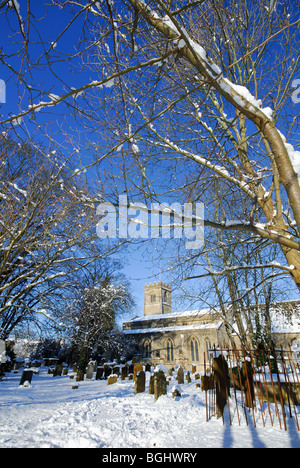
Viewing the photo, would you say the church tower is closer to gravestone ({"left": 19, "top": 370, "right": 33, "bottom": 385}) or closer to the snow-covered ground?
gravestone ({"left": 19, "top": 370, "right": 33, "bottom": 385})

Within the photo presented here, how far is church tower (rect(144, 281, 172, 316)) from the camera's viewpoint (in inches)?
2048

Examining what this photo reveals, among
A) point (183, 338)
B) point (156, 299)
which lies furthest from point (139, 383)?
point (156, 299)

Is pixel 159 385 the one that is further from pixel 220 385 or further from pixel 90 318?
pixel 90 318

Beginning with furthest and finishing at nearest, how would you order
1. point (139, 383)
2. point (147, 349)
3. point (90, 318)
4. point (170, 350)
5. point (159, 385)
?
point (147, 349), point (170, 350), point (90, 318), point (139, 383), point (159, 385)

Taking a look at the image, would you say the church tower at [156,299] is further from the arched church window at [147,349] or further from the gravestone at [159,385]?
the gravestone at [159,385]

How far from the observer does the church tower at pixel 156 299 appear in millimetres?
52031

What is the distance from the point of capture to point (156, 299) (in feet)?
175

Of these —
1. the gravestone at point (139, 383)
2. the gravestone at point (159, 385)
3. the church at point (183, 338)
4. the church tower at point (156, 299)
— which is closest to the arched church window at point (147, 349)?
the church at point (183, 338)

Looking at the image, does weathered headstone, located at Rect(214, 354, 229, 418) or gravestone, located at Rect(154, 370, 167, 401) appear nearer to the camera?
weathered headstone, located at Rect(214, 354, 229, 418)

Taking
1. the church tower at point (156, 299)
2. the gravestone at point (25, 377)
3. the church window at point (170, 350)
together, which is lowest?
the gravestone at point (25, 377)

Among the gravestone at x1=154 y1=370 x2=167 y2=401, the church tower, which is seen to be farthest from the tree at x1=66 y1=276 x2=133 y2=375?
the church tower

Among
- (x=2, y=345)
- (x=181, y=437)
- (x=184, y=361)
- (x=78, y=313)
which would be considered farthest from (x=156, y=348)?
(x=181, y=437)

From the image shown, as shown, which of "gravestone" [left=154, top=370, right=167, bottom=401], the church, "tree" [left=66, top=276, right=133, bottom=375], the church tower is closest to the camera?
"gravestone" [left=154, top=370, right=167, bottom=401]

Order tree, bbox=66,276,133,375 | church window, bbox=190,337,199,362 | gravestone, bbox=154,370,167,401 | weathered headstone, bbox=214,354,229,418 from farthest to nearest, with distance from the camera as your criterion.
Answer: church window, bbox=190,337,199,362 → tree, bbox=66,276,133,375 → gravestone, bbox=154,370,167,401 → weathered headstone, bbox=214,354,229,418
